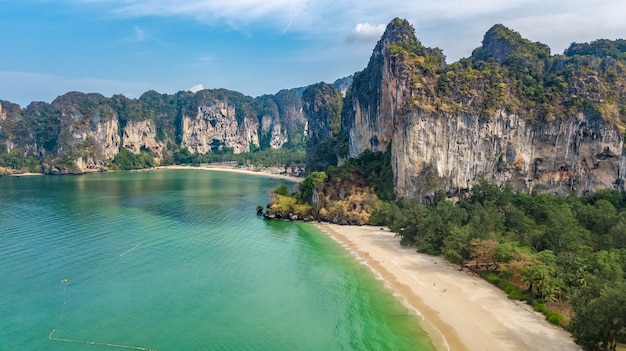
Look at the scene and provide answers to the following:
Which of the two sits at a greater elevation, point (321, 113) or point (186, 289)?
point (321, 113)

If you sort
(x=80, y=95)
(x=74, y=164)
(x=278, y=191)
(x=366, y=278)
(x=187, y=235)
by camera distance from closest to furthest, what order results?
1. (x=366, y=278)
2. (x=187, y=235)
3. (x=278, y=191)
4. (x=74, y=164)
5. (x=80, y=95)

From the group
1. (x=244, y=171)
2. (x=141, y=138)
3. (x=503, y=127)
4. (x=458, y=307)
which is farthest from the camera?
(x=141, y=138)

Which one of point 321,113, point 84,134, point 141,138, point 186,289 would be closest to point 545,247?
point 186,289

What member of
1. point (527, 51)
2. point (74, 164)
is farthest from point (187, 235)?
point (74, 164)

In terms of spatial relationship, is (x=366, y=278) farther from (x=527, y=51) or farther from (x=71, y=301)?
(x=527, y=51)

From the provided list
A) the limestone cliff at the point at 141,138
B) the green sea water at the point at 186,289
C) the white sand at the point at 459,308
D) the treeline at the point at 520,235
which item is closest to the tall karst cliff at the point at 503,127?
the treeline at the point at 520,235

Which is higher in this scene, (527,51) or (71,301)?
(527,51)

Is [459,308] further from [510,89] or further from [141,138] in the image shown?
[141,138]
